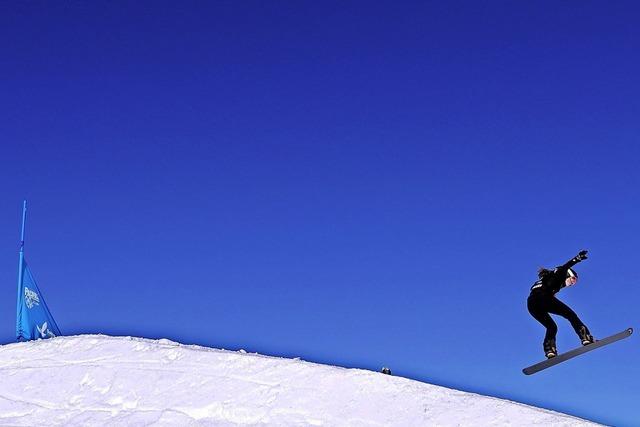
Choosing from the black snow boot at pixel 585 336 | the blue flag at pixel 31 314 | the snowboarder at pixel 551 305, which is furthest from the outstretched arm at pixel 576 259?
the blue flag at pixel 31 314

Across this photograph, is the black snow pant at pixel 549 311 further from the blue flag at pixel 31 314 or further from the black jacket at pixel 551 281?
the blue flag at pixel 31 314

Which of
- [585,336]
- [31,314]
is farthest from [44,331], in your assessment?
[585,336]

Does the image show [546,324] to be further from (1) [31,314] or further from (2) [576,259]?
(1) [31,314]

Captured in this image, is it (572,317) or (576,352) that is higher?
(572,317)

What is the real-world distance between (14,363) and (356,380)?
915cm

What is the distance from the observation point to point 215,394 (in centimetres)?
1712

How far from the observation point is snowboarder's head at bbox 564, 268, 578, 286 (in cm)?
1638

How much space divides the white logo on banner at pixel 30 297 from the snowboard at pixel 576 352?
19219 millimetres

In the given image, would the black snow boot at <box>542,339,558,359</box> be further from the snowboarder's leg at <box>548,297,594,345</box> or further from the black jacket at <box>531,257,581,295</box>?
the black jacket at <box>531,257,581,295</box>

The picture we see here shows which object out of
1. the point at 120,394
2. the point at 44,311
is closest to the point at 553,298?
the point at 120,394

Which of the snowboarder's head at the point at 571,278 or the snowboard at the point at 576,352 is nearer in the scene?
the snowboarder's head at the point at 571,278

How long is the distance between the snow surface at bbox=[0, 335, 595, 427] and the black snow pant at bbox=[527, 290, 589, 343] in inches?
88.8

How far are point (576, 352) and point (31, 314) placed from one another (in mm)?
19750

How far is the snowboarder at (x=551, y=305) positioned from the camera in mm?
16547
